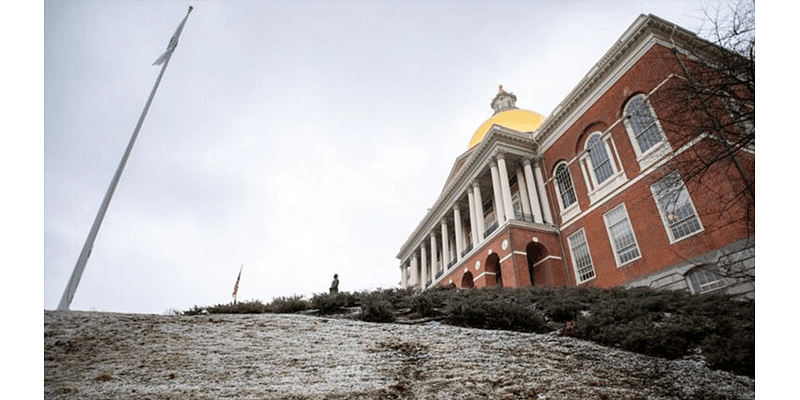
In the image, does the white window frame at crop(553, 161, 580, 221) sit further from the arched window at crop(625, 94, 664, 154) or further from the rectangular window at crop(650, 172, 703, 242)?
the rectangular window at crop(650, 172, 703, 242)

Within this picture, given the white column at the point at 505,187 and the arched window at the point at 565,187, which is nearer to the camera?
the arched window at the point at 565,187

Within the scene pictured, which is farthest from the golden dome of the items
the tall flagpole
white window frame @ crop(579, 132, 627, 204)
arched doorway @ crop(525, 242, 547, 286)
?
the tall flagpole

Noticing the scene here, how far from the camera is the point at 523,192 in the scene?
1009 inches

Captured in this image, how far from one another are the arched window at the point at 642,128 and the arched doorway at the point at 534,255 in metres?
7.81

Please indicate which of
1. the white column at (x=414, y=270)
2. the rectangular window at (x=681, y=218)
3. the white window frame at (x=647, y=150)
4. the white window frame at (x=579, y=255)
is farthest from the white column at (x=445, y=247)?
the rectangular window at (x=681, y=218)

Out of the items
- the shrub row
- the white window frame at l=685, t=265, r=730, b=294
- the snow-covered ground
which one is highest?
the white window frame at l=685, t=265, r=730, b=294

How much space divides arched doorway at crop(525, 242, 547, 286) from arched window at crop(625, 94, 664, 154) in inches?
308

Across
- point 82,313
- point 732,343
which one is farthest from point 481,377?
point 82,313

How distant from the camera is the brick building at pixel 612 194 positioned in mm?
14008

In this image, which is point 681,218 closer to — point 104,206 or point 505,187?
point 505,187

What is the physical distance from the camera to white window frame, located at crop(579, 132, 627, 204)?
63.4ft

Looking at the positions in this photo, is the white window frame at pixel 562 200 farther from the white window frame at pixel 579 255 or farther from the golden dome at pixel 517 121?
the golden dome at pixel 517 121

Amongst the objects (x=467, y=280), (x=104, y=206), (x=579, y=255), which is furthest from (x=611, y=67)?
(x=104, y=206)
